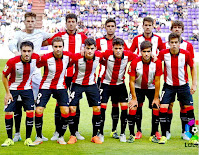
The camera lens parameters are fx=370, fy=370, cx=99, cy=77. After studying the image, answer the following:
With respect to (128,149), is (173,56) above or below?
above

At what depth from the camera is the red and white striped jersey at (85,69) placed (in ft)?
19.7

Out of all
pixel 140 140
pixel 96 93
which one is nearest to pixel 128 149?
pixel 140 140

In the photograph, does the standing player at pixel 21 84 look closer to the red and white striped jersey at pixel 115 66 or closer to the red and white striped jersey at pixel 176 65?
the red and white striped jersey at pixel 115 66

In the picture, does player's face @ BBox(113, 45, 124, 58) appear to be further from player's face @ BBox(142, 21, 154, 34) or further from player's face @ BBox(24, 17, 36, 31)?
player's face @ BBox(24, 17, 36, 31)

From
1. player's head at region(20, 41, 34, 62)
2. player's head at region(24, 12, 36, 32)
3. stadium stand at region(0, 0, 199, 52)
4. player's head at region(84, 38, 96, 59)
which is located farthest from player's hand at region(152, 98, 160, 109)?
stadium stand at region(0, 0, 199, 52)

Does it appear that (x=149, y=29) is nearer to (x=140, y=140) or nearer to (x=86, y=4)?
(x=140, y=140)

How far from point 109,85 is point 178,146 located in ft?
4.92

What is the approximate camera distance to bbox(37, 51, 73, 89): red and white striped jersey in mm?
5875

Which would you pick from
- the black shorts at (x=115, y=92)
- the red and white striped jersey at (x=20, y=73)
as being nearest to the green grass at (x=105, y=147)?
the black shorts at (x=115, y=92)

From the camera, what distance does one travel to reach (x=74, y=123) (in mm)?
6156

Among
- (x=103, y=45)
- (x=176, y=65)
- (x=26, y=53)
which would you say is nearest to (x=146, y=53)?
(x=176, y=65)

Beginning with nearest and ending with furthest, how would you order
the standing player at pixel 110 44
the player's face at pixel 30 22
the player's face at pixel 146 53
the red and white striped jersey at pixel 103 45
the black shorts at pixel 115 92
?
the player's face at pixel 146 53, the black shorts at pixel 115 92, the player's face at pixel 30 22, the standing player at pixel 110 44, the red and white striped jersey at pixel 103 45

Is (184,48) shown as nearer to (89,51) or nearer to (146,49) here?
(146,49)

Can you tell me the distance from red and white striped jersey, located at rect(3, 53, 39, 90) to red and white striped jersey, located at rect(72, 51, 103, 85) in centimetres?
67
